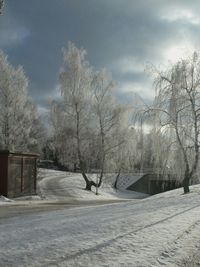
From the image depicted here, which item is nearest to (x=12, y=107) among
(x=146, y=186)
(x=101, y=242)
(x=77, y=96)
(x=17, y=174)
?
(x=77, y=96)

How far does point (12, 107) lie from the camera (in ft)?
147

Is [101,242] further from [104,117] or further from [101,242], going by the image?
[104,117]

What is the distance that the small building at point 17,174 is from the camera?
95.8 feet

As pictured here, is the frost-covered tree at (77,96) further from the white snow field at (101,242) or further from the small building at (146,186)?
the white snow field at (101,242)

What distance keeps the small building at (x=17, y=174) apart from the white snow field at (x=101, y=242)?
17132 millimetres

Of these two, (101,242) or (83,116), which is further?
(83,116)

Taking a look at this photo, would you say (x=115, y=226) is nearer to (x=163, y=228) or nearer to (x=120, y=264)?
(x=163, y=228)

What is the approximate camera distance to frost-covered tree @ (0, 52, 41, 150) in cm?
4456

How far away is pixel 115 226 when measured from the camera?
11.3 metres

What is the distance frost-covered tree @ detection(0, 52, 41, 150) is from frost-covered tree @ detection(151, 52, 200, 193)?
58.4 feet

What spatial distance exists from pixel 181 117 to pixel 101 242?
22.6 metres

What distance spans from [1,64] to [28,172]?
16104 millimetres

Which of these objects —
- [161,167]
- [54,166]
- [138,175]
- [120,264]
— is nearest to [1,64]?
[161,167]

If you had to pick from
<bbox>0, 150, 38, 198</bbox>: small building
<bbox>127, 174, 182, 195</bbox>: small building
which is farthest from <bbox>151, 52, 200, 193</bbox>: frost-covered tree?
<bbox>127, 174, 182, 195</bbox>: small building
